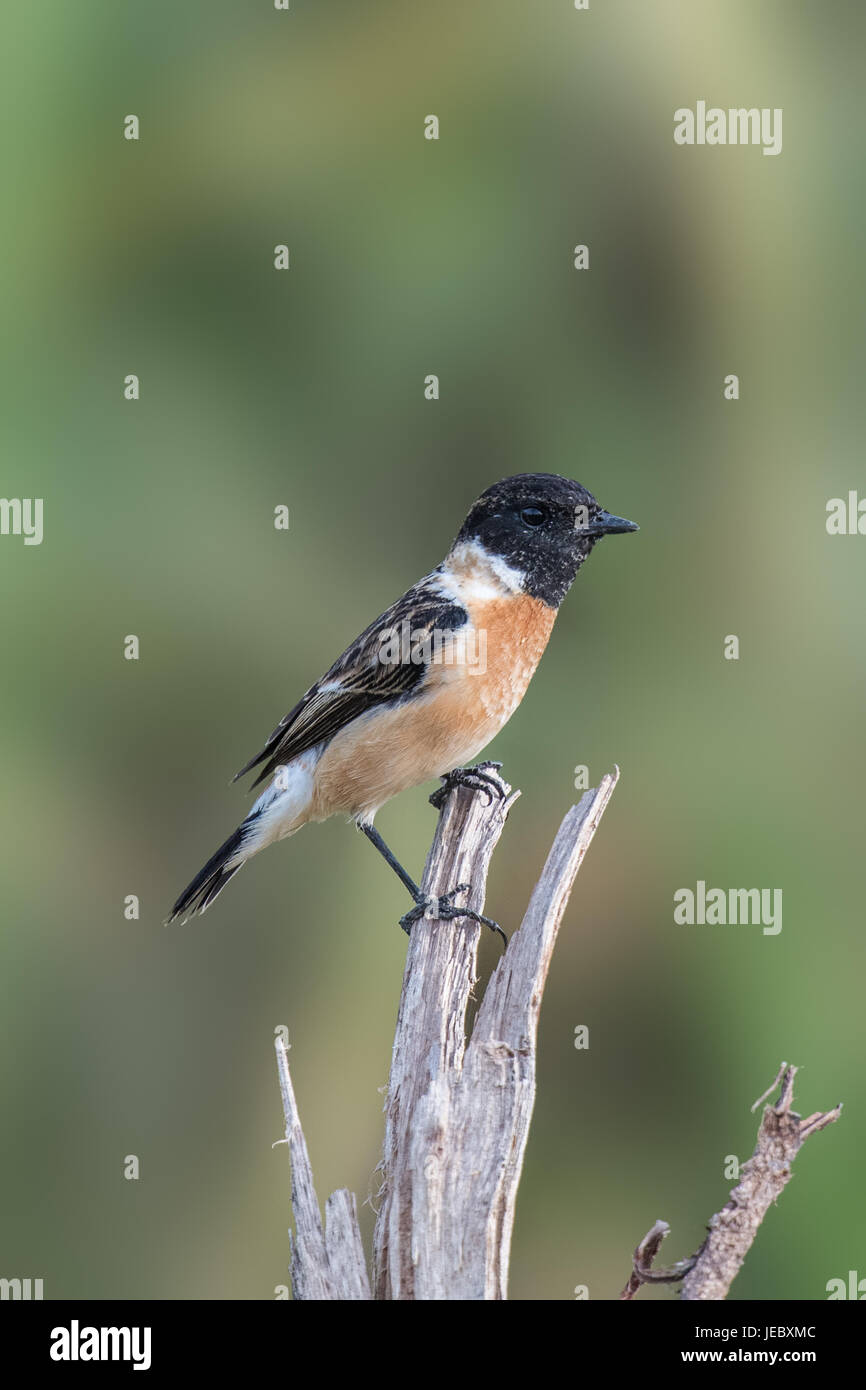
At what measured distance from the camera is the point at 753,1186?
2355 millimetres

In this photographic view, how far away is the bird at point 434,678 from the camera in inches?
141

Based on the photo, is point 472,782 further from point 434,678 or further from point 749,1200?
point 749,1200

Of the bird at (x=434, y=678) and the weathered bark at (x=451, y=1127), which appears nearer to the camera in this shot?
the weathered bark at (x=451, y=1127)

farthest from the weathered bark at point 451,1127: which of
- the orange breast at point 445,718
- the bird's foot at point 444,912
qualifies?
the orange breast at point 445,718

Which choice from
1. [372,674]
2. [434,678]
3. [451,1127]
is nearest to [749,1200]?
[451,1127]

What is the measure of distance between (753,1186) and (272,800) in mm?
1846

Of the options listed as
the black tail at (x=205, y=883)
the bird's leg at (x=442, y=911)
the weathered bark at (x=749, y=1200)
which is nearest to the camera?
the weathered bark at (x=749, y=1200)

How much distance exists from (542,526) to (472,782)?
759 mm

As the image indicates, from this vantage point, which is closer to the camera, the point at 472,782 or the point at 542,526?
the point at 542,526

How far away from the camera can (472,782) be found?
3.83 meters

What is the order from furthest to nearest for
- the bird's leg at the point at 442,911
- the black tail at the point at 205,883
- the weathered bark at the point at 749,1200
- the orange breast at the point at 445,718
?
the black tail at the point at 205,883 → the orange breast at the point at 445,718 → the bird's leg at the point at 442,911 → the weathered bark at the point at 749,1200
